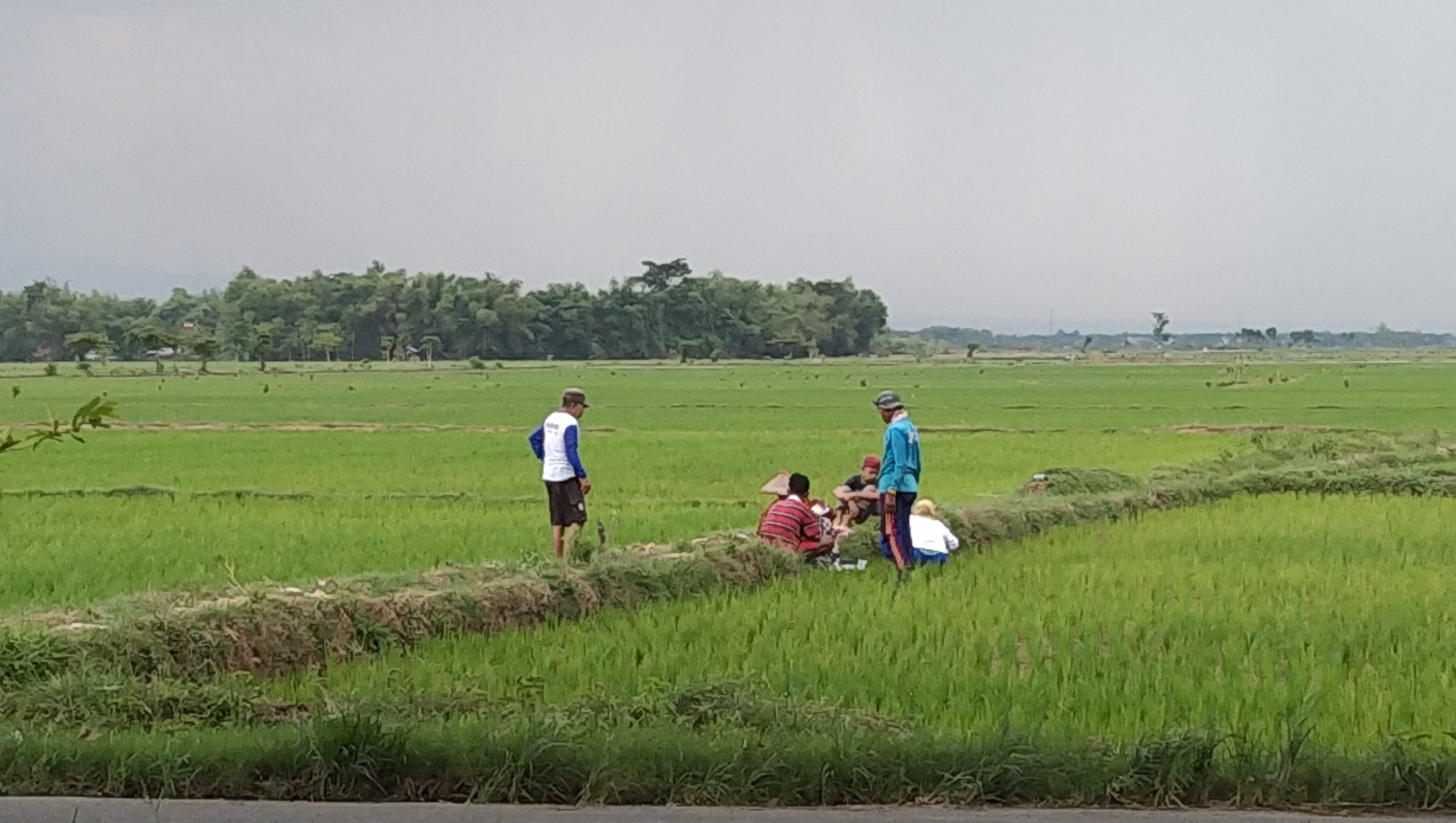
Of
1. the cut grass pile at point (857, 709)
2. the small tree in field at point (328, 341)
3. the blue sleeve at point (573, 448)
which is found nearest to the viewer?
the cut grass pile at point (857, 709)

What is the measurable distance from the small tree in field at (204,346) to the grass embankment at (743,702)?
8826 centimetres

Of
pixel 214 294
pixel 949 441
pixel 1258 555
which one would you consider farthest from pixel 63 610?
pixel 214 294

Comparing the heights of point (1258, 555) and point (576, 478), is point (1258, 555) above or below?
below

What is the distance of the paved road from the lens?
15.4 ft

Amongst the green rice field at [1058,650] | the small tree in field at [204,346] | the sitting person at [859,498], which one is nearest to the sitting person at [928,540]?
the green rice field at [1058,650]

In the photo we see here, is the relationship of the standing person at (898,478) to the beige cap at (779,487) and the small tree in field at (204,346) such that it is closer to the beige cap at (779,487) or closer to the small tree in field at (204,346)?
the beige cap at (779,487)

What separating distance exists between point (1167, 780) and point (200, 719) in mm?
3847

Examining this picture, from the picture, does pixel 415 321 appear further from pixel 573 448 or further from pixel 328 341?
pixel 573 448

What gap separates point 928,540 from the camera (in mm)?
12320

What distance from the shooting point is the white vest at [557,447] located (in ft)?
35.9

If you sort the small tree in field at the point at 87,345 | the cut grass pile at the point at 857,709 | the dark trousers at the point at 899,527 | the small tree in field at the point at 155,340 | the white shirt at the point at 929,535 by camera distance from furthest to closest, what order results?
the small tree in field at the point at 87,345 → the small tree in field at the point at 155,340 → the white shirt at the point at 929,535 → the dark trousers at the point at 899,527 → the cut grass pile at the point at 857,709

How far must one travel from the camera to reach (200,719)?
5996 mm

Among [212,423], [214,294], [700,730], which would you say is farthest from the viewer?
[214,294]

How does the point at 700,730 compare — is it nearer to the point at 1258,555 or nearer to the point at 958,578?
the point at 958,578
